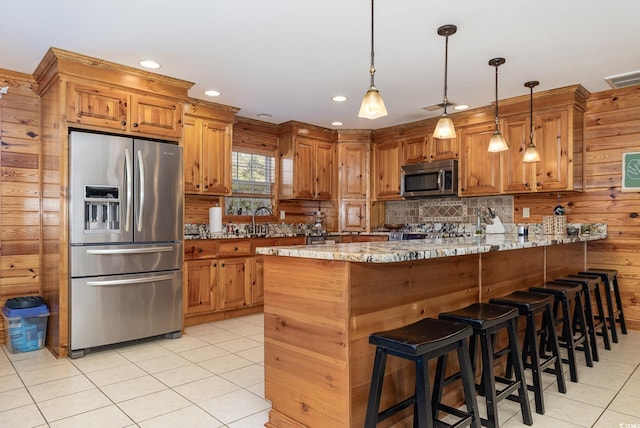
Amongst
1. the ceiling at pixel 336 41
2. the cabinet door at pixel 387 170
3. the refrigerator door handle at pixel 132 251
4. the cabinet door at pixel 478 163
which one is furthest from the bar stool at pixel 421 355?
the cabinet door at pixel 387 170

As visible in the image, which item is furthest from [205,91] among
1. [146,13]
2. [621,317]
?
[621,317]

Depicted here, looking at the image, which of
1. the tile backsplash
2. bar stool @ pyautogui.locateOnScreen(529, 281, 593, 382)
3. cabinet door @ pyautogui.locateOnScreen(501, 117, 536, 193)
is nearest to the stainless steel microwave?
the tile backsplash

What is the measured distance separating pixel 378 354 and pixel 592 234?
356 centimetres

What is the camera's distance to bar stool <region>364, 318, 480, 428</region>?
163 centimetres

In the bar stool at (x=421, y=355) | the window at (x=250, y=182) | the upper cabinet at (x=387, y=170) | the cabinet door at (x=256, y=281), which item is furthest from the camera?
the upper cabinet at (x=387, y=170)

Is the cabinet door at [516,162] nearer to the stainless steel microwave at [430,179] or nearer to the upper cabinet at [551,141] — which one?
the upper cabinet at [551,141]

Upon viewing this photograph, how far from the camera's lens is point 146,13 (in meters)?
2.65

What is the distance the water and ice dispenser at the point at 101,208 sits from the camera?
3336 mm

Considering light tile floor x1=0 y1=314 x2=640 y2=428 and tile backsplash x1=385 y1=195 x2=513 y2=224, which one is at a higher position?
tile backsplash x1=385 y1=195 x2=513 y2=224

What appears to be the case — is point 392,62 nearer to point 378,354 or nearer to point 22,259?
point 378,354

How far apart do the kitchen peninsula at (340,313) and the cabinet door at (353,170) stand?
352 centimetres

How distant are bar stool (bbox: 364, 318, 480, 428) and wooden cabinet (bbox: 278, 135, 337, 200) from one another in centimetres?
383

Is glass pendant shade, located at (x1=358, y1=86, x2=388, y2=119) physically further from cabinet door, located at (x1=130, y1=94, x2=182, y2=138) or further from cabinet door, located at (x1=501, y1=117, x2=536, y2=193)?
cabinet door, located at (x1=501, y1=117, x2=536, y2=193)

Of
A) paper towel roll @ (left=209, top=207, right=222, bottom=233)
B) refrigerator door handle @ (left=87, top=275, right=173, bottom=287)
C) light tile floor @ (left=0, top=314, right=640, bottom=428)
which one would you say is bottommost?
light tile floor @ (left=0, top=314, right=640, bottom=428)
